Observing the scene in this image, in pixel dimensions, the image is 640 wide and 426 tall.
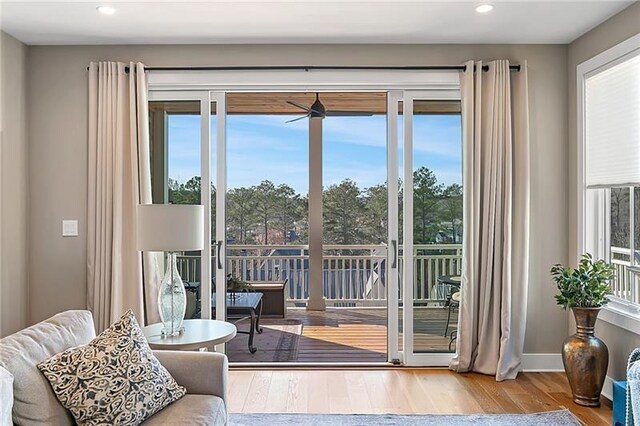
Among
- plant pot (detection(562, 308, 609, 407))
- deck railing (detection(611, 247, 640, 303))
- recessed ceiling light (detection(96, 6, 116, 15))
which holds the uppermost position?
recessed ceiling light (detection(96, 6, 116, 15))

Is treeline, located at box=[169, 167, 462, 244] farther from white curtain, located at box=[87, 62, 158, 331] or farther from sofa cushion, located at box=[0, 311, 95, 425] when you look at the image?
sofa cushion, located at box=[0, 311, 95, 425]

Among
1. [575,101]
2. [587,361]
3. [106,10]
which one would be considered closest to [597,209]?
[575,101]

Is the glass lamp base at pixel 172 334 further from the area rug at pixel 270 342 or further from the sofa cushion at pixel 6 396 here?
the area rug at pixel 270 342

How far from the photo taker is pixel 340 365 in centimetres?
411

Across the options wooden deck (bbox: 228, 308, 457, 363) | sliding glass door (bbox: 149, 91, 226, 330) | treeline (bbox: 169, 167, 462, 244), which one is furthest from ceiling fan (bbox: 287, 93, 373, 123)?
wooden deck (bbox: 228, 308, 457, 363)

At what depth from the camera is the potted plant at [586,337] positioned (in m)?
3.29

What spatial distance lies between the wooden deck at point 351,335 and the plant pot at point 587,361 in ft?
3.15

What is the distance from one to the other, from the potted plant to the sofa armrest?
2.42 meters

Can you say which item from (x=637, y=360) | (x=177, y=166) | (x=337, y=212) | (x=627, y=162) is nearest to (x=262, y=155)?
(x=337, y=212)

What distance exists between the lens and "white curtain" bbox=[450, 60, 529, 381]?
387cm

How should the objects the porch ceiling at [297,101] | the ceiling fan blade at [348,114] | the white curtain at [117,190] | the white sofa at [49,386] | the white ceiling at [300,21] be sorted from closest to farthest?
the white sofa at [49,386] → the white ceiling at [300,21] → the white curtain at [117,190] → the porch ceiling at [297,101] → the ceiling fan blade at [348,114]

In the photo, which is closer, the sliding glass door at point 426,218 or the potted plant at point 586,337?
the potted plant at point 586,337

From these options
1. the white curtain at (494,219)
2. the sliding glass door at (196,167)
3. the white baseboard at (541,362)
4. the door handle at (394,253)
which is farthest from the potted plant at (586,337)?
the sliding glass door at (196,167)

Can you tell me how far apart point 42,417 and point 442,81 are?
3.53m
